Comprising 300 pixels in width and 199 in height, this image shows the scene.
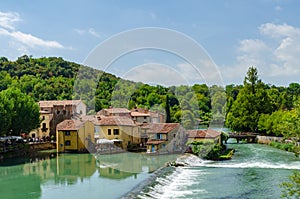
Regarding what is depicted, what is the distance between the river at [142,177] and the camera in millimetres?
19625

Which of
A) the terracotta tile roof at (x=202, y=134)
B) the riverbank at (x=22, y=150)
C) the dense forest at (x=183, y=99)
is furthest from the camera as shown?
the dense forest at (x=183, y=99)

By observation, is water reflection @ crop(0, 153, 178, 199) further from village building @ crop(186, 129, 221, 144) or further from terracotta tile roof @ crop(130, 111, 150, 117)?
terracotta tile roof @ crop(130, 111, 150, 117)

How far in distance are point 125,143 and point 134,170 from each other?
13935mm

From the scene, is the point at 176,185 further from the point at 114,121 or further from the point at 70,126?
the point at 70,126

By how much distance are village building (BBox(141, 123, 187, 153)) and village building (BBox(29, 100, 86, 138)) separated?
16.9 meters

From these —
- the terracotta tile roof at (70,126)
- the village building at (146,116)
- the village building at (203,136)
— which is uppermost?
the village building at (146,116)

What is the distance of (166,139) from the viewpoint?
3659cm

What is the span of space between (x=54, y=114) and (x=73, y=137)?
11295 mm

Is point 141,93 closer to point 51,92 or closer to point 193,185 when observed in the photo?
point 51,92

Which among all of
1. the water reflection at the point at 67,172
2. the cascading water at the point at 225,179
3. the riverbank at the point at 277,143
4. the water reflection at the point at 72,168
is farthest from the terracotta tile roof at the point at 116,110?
the riverbank at the point at 277,143

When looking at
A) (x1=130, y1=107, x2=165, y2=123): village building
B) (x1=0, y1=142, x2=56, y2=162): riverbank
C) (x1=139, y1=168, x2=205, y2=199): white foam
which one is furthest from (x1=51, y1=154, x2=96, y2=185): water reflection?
(x1=130, y1=107, x2=165, y2=123): village building

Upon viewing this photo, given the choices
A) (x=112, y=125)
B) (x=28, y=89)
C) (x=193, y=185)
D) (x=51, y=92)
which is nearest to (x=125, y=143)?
(x=112, y=125)

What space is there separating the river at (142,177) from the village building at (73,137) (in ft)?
19.7

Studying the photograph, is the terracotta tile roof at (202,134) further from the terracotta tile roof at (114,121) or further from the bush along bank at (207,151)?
the terracotta tile roof at (114,121)
